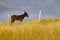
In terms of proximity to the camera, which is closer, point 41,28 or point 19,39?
point 19,39

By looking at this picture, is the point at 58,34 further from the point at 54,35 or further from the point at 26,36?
the point at 26,36

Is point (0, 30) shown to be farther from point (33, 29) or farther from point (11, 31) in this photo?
point (33, 29)

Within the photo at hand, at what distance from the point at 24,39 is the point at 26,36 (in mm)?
283

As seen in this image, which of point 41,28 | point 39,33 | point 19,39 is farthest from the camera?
point 41,28

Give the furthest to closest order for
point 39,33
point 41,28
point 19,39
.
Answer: point 41,28 → point 39,33 → point 19,39

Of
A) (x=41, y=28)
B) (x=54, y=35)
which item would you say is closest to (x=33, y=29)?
(x=41, y=28)

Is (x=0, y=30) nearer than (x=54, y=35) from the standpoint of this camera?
No

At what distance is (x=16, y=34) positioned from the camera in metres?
9.16

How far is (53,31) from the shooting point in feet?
31.1

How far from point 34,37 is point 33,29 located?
815 millimetres

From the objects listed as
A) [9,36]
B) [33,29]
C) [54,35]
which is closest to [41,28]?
[33,29]

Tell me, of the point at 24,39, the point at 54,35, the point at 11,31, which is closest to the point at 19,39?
the point at 24,39

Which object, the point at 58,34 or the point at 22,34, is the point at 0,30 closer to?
the point at 22,34

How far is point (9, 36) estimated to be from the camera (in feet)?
29.4
